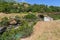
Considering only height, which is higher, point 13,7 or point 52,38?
point 52,38

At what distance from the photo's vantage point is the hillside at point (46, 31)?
1605 cm

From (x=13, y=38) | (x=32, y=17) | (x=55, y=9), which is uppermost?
(x=13, y=38)

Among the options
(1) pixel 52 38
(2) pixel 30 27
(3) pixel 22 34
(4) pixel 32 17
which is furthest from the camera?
(4) pixel 32 17

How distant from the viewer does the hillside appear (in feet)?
52.6

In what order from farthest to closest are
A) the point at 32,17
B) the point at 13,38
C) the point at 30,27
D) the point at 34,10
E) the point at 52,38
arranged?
the point at 34,10 → the point at 32,17 → the point at 30,27 → the point at 52,38 → the point at 13,38

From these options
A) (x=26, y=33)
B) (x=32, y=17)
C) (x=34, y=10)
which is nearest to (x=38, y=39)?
(x=26, y=33)

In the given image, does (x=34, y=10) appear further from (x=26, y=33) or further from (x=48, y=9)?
(x=26, y=33)

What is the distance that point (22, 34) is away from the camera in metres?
16.8

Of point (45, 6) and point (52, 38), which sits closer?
point (52, 38)

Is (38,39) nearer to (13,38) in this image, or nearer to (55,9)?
(13,38)

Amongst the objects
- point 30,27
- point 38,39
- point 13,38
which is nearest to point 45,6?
point 30,27

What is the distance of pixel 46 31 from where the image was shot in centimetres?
1731

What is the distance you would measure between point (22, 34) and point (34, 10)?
805 inches

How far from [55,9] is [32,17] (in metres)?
13.9
